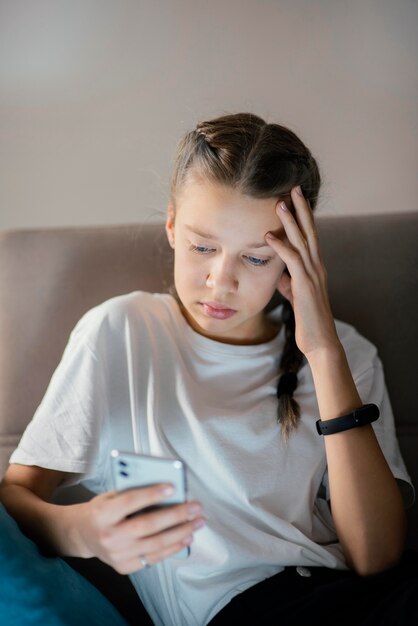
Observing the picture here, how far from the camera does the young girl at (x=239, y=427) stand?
1036 mm

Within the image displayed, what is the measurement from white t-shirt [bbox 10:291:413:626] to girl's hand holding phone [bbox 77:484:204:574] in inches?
9.9

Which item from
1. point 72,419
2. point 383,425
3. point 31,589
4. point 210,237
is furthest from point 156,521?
point 383,425

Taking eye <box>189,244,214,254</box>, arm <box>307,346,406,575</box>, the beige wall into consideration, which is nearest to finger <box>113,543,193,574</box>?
arm <box>307,346,406,575</box>

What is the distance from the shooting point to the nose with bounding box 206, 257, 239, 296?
3.48ft

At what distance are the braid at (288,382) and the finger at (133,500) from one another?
391 millimetres

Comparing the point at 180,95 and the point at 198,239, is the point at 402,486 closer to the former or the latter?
the point at 198,239

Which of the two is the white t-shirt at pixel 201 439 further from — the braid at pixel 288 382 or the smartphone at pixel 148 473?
the smartphone at pixel 148 473

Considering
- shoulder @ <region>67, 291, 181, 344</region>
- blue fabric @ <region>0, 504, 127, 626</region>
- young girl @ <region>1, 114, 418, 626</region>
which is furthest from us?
shoulder @ <region>67, 291, 181, 344</region>

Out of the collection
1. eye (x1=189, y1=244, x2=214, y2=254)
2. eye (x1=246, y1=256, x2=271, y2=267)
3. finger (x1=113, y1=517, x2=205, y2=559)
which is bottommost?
finger (x1=113, y1=517, x2=205, y2=559)

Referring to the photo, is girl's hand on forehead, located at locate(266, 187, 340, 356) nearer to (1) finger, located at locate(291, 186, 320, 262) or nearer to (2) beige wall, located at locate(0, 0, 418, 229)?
(1) finger, located at locate(291, 186, 320, 262)

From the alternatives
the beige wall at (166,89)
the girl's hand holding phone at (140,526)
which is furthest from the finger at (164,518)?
the beige wall at (166,89)

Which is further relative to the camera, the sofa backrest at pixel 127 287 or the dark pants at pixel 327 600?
the sofa backrest at pixel 127 287

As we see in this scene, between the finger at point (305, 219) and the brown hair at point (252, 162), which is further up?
the brown hair at point (252, 162)

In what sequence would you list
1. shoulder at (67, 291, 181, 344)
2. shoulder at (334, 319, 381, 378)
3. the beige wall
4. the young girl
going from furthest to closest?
the beige wall < shoulder at (334, 319, 381, 378) < shoulder at (67, 291, 181, 344) < the young girl
